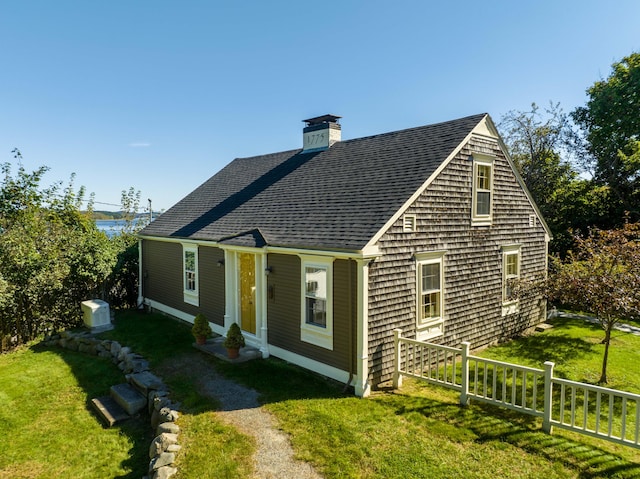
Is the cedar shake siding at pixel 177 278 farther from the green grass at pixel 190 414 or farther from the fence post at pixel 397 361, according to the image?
the fence post at pixel 397 361

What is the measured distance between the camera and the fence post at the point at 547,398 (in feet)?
20.6

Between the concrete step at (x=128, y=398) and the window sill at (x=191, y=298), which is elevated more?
the window sill at (x=191, y=298)

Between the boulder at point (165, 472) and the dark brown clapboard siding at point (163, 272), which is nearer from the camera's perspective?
the boulder at point (165, 472)

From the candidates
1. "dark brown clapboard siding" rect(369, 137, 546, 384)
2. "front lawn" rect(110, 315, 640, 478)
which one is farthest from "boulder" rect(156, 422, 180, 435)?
"dark brown clapboard siding" rect(369, 137, 546, 384)

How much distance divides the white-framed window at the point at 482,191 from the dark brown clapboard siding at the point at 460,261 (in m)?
0.23

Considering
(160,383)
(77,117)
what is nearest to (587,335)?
(160,383)

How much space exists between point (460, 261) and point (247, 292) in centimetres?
628

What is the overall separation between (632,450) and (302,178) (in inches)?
411

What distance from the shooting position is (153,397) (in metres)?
8.13

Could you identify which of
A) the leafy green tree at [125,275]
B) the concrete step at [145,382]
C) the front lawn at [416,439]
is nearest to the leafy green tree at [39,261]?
the leafy green tree at [125,275]

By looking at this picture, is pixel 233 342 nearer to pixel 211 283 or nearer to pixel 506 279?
pixel 211 283

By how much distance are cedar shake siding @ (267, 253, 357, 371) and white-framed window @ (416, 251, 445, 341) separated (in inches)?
80.3

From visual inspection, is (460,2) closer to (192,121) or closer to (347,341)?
(347,341)

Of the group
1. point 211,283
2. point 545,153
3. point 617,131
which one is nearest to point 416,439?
point 211,283
